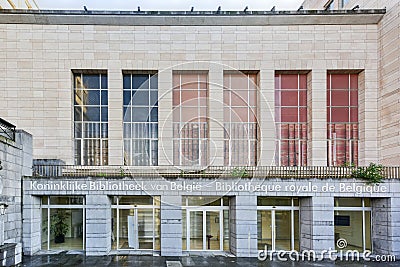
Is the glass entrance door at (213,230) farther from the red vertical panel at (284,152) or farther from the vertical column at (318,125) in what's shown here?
the vertical column at (318,125)

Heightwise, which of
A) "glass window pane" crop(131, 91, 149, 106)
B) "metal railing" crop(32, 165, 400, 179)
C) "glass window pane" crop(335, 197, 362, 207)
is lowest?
"glass window pane" crop(335, 197, 362, 207)

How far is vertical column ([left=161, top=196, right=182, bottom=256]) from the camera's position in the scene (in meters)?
18.9

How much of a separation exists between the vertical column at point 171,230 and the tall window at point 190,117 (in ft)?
18.4

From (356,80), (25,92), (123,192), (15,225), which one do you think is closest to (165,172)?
(123,192)

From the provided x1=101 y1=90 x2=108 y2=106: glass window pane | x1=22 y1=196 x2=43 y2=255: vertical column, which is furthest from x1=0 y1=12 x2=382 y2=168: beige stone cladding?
x1=22 y1=196 x2=43 y2=255: vertical column

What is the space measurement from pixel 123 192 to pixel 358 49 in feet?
52.1

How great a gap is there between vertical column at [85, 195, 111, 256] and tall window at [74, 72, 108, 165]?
18.0 ft

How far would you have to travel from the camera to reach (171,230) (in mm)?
18953

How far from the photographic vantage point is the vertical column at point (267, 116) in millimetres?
24375

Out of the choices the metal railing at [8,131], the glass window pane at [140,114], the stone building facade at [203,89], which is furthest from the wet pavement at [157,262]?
the glass window pane at [140,114]

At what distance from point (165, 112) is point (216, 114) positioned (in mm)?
3088

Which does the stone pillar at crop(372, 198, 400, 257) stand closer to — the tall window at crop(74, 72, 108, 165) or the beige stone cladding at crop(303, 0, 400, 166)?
the beige stone cladding at crop(303, 0, 400, 166)

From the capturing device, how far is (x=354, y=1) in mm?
26797

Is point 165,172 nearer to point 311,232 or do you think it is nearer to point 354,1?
point 311,232
